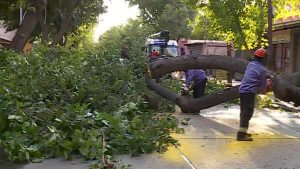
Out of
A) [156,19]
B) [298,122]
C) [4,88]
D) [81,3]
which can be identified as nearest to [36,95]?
[4,88]

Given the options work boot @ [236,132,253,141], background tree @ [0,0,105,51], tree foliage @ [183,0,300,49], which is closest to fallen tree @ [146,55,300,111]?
work boot @ [236,132,253,141]

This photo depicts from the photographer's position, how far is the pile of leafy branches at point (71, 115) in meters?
5.94

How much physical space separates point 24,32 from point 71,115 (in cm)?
1353

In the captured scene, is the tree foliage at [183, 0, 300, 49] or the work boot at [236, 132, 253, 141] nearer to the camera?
the work boot at [236, 132, 253, 141]

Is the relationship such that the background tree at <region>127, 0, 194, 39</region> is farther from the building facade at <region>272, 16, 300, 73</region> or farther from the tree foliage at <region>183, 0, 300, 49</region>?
the tree foliage at <region>183, 0, 300, 49</region>

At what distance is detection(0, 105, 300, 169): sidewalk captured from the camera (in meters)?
5.71

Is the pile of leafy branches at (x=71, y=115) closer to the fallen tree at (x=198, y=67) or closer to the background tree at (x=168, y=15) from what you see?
the fallen tree at (x=198, y=67)

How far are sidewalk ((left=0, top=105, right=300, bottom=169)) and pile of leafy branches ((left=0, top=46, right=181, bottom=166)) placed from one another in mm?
192

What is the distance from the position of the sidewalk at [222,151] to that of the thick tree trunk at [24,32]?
11250 millimetres

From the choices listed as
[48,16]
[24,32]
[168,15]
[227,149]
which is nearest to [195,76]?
[227,149]

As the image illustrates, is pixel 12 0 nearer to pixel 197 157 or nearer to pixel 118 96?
pixel 118 96

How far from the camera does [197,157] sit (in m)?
6.16

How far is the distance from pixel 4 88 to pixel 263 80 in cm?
380

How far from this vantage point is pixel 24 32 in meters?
19.3
